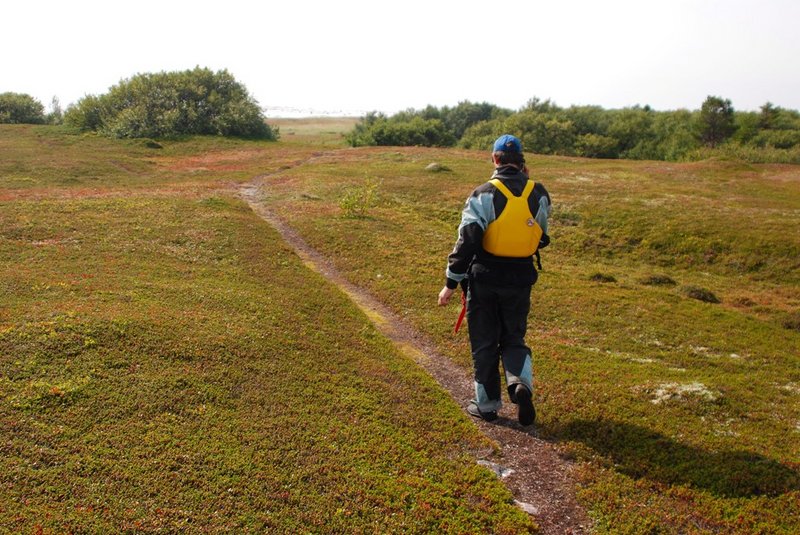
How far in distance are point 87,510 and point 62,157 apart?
58.3 meters

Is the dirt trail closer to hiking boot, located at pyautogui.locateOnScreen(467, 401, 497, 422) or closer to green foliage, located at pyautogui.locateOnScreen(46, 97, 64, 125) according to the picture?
hiking boot, located at pyautogui.locateOnScreen(467, 401, 497, 422)

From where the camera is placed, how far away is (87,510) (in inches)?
268

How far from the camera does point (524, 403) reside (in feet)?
29.8

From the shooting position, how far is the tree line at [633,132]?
83.8 m

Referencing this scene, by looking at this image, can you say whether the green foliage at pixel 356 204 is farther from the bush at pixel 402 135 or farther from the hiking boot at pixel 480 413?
the bush at pixel 402 135

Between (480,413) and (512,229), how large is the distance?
11.4 ft

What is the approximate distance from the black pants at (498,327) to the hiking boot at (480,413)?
74 centimetres

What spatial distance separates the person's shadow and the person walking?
1432mm

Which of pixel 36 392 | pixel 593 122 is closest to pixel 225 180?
pixel 36 392

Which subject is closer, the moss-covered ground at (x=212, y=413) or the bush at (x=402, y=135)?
the moss-covered ground at (x=212, y=413)

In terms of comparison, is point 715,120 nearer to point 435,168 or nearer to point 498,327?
point 435,168

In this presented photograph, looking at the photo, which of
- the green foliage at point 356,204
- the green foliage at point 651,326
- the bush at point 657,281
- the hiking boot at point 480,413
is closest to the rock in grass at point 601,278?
the green foliage at point 651,326

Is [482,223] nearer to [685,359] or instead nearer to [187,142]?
[685,359]

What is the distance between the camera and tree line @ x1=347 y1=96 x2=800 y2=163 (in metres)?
83.8
